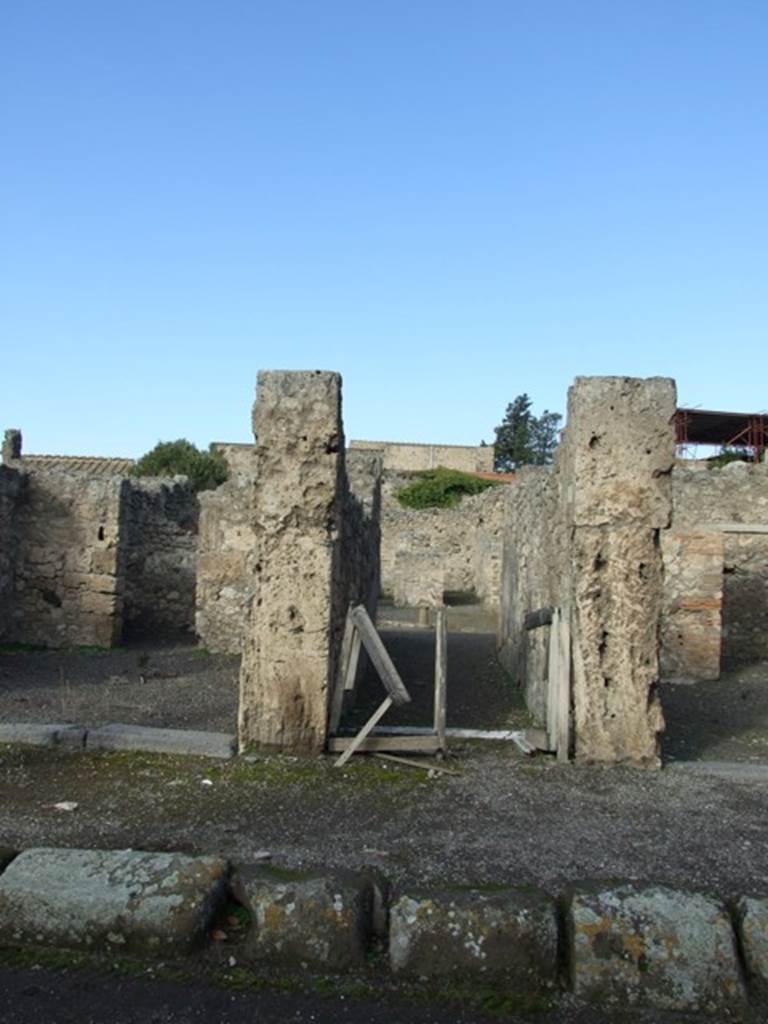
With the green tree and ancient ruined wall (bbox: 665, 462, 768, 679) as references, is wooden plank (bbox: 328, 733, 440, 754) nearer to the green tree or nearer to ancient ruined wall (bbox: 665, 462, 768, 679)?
ancient ruined wall (bbox: 665, 462, 768, 679)

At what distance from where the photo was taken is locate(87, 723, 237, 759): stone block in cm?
577

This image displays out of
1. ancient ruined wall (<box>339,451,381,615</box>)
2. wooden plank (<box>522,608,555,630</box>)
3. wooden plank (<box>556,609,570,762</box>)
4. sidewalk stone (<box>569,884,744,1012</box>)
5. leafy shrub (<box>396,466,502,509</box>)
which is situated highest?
leafy shrub (<box>396,466,502,509</box>)

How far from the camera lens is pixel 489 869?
384 cm

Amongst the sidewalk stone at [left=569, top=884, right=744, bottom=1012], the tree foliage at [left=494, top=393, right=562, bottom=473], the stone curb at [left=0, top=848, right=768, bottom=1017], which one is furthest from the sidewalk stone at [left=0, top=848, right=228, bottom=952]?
the tree foliage at [left=494, top=393, right=562, bottom=473]

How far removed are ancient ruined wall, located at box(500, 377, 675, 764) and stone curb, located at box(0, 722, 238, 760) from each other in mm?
2435

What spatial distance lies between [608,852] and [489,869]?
2.15 feet

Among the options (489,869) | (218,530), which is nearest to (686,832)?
(489,869)

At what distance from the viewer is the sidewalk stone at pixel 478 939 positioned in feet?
10.5

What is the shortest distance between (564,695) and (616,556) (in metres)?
1.01

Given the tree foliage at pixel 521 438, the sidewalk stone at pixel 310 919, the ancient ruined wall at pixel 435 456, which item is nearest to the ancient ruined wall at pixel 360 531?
the sidewalk stone at pixel 310 919

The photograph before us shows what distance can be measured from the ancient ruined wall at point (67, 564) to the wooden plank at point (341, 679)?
6552mm

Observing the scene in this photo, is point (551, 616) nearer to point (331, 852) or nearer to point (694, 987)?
point (331, 852)

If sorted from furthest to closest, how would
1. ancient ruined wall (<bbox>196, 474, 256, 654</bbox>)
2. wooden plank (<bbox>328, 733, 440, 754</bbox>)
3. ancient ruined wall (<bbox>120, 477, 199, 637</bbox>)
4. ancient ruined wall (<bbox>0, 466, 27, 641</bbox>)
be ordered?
ancient ruined wall (<bbox>120, 477, 199, 637</bbox>) → ancient ruined wall (<bbox>0, 466, 27, 641</bbox>) → ancient ruined wall (<bbox>196, 474, 256, 654</bbox>) → wooden plank (<bbox>328, 733, 440, 754</bbox>)

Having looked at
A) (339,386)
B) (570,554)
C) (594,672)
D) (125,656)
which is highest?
(339,386)
